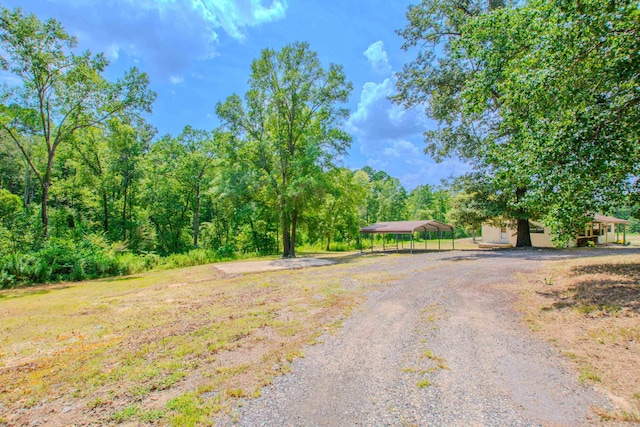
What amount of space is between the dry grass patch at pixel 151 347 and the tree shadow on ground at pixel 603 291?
424cm

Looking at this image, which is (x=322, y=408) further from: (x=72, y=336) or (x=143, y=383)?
(x=72, y=336)

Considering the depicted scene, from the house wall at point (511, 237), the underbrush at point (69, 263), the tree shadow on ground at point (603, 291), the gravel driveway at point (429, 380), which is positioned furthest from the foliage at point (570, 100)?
the house wall at point (511, 237)

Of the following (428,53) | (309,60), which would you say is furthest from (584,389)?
(309,60)

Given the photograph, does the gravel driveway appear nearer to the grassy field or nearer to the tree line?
the grassy field

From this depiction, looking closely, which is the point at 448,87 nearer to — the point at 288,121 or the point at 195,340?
the point at 288,121

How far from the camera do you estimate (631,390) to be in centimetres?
289

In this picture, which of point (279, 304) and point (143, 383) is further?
point (279, 304)

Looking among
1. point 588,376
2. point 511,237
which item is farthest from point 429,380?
point 511,237

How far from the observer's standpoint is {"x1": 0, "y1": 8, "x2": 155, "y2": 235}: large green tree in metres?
11.9

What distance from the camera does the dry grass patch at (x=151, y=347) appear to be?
9.75 ft

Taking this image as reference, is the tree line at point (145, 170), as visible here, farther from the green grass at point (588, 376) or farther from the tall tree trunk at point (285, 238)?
the green grass at point (588, 376)

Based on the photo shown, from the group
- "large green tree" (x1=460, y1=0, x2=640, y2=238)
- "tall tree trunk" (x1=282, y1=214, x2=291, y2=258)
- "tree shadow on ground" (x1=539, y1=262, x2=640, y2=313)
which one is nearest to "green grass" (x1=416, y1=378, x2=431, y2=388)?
"tree shadow on ground" (x1=539, y1=262, x2=640, y2=313)

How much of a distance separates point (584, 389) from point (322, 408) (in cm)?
263

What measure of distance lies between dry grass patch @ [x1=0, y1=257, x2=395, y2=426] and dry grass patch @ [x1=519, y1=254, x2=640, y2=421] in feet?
10.8
